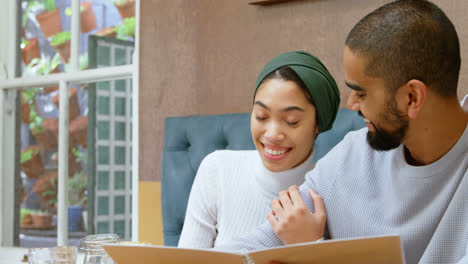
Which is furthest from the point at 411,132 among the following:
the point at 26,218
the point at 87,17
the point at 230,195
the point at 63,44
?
the point at 26,218

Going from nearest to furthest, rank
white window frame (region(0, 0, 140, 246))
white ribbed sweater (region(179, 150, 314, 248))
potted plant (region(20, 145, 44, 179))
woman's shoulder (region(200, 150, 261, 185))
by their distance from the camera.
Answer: white ribbed sweater (region(179, 150, 314, 248)) < woman's shoulder (region(200, 150, 261, 185)) < white window frame (region(0, 0, 140, 246)) < potted plant (region(20, 145, 44, 179))

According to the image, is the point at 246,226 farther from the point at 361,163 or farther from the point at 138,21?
the point at 138,21

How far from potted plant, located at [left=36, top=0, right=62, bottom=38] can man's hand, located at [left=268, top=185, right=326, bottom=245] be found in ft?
7.35

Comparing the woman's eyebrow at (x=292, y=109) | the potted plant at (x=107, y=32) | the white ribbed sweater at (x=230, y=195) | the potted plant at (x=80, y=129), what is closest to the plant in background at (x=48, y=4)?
the potted plant at (x=107, y=32)

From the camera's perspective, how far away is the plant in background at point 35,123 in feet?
10.3

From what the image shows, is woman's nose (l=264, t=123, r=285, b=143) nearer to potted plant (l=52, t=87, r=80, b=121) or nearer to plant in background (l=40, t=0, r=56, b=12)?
potted plant (l=52, t=87, r=80, b=121)

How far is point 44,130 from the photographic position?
3104 millimetres

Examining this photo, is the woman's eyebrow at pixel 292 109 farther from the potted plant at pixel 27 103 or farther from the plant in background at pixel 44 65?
the potted plant at pixel 27 103

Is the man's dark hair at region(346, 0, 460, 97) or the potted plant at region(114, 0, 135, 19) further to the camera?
the potted plant at region(114, 0, 135, 19)

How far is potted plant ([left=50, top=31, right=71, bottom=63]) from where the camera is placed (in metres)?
3.02

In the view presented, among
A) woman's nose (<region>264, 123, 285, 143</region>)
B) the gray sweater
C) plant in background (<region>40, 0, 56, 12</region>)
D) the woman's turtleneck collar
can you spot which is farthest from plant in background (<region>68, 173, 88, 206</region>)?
the gray sweater

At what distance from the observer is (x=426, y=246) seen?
1151 millimetres

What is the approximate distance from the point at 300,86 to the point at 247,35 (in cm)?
82

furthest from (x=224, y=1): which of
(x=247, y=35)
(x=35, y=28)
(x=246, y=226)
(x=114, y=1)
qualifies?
(x=35, y=28)
